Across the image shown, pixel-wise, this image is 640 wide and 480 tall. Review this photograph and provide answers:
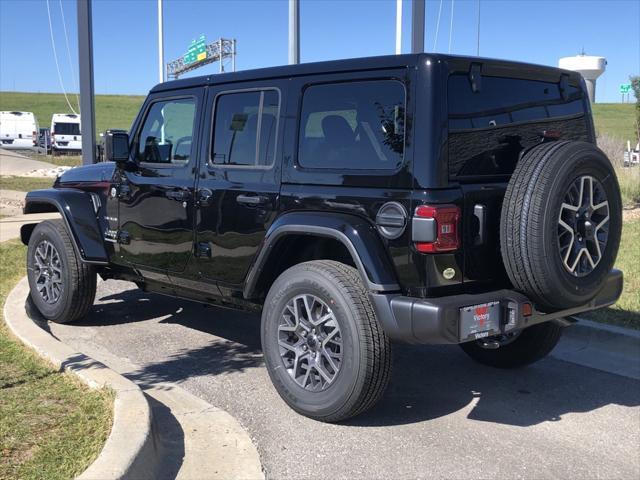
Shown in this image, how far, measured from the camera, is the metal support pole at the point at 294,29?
33.1 ft

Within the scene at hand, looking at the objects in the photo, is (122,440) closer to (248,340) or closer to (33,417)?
(33,417)

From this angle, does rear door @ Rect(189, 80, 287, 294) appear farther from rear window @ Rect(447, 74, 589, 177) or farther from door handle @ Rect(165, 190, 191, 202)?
rear window @ Rect(447, 74, 589, 177)

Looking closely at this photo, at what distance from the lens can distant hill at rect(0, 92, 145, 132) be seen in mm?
65700

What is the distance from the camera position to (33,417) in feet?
12.5

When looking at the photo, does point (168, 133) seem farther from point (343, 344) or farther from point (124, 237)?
point (343, 344)

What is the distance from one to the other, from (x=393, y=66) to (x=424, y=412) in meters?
2.10

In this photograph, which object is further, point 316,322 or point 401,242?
point 316,322

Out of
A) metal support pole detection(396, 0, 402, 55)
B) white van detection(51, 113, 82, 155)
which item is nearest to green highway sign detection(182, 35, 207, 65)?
white van detection(51, 113, 82, 155)

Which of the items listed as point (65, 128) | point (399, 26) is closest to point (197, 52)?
point (65, 128)

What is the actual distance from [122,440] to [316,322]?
1.25 meters

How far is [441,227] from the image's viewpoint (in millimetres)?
3494

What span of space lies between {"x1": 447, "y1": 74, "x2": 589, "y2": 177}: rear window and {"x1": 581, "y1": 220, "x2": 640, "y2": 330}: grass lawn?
6.88ft

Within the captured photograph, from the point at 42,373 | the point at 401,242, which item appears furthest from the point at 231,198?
the point at 42,373

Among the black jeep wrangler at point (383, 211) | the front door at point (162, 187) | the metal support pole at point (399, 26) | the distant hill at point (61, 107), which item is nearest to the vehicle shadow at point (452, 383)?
the black jeep wrangler at point (383, 211)
